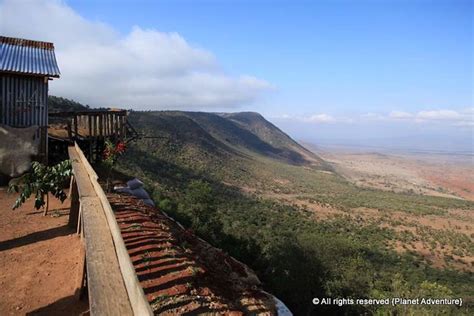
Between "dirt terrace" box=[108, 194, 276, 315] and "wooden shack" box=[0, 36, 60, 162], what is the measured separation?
678cm

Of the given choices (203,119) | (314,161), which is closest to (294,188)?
(203,119)

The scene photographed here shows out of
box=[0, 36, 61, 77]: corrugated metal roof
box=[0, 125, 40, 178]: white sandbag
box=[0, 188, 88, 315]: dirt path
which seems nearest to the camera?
box=[0, 188, 88, 315]: dirt path

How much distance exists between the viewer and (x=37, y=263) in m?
7.71

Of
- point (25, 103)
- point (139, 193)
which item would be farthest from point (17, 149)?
point (139, 193)

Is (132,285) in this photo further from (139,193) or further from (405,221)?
(405,221)

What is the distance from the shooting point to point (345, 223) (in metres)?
43.2

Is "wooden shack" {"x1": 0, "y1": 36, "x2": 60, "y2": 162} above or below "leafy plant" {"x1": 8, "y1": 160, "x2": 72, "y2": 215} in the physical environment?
above

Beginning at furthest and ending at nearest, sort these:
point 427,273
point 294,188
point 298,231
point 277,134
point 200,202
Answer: point 277,134 → point 294,188 → point 298,231 → point 427,273 → point 200,202

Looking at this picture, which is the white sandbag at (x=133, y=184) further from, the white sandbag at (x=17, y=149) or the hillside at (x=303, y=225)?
the white sandbag at (x=17, y=149)

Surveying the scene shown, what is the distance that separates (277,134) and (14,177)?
137 meters

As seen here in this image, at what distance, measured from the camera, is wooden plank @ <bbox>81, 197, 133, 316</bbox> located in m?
3.01

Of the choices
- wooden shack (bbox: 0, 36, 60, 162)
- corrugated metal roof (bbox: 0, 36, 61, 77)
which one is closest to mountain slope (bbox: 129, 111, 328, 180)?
corrugated metal roof (bbox: 0, 36, 61, 77)

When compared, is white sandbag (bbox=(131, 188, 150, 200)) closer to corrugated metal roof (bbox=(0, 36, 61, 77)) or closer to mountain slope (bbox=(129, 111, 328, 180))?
corrugated metal roof (bbox=(0, 36, 61, 77))

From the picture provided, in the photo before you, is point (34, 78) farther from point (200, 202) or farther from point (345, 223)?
point (345, 223)
